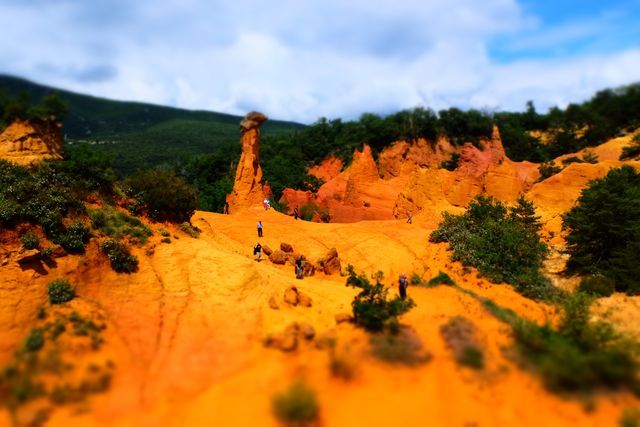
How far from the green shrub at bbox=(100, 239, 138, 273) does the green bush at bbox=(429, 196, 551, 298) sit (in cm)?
1509

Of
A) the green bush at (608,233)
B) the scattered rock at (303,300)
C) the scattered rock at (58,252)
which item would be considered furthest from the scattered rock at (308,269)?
the green bush at (608,233)

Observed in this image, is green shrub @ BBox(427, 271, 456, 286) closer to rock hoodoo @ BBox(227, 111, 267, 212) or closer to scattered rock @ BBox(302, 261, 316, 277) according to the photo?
scattered rock @ BBox(302, 261, 316, 277)

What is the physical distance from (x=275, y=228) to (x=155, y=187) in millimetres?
8804

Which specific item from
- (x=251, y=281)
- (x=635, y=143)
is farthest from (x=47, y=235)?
(x=635, y=143)

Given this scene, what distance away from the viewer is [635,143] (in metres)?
38.4

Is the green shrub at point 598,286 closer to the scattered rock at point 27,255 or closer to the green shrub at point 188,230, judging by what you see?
the green shrub at point 188,230

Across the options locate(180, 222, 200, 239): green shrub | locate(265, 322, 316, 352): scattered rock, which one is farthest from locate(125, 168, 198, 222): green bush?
locate(265, 322, 316, 352): scattered rock

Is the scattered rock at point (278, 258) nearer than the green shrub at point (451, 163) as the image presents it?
Yes

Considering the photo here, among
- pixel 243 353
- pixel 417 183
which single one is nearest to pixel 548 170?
pixel 417 183

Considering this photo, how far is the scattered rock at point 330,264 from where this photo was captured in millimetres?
20031

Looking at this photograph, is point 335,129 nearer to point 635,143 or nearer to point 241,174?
Result: point 241,174

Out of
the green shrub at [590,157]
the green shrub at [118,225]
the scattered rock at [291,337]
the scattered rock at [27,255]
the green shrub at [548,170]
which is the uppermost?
the green shrub at [590,157]

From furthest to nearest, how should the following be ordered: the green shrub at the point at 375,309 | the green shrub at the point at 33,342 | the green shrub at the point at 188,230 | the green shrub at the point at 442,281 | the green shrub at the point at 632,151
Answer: the green shrub at the point at 632,151 → the green shrub at the point at 188,230 → the green shrub at the point at 442,281 → the green shrub at the point at 375,309 → the green shrub at the point at 33,342

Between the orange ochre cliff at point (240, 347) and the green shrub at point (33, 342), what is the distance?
0.12 ft
